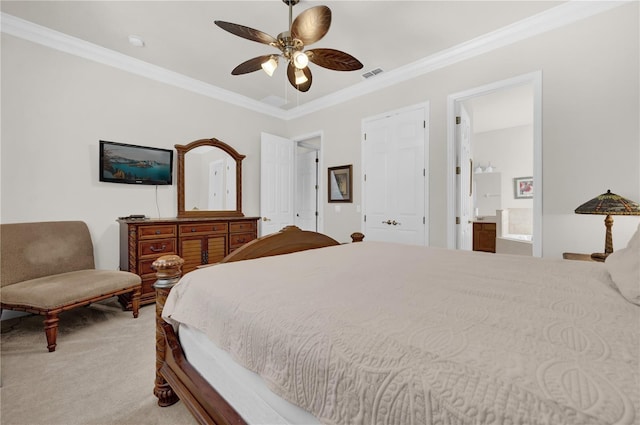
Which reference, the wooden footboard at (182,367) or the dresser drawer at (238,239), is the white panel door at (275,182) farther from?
the wooden footboard at (182,367)

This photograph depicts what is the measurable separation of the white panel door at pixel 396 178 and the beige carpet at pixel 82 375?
2851 mm

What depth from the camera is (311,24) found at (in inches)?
74.5

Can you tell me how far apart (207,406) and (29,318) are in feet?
9.42

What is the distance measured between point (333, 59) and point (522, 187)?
18.2 feet

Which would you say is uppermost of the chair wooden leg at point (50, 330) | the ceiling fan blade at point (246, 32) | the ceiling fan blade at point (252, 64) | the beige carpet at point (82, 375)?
the ceiling fan blade at point (246, 32)

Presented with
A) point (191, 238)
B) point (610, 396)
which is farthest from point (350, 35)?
point (610, 396)

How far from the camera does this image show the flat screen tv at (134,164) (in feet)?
10.3

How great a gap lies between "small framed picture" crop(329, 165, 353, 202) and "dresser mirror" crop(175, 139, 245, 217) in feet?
4.67

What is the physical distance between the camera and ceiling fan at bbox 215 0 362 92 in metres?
1.87

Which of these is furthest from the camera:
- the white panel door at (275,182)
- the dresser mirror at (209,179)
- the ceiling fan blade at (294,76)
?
the white panel door at (275,182)

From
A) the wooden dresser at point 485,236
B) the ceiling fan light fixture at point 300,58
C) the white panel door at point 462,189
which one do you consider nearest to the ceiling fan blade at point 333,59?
the ceiling fan light fixture at point 300,58

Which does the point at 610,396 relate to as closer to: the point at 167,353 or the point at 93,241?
the point at 167,353

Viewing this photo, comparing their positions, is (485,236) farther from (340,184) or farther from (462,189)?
(340,184)

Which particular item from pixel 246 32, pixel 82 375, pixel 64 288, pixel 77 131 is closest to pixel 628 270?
pixel 246 32
